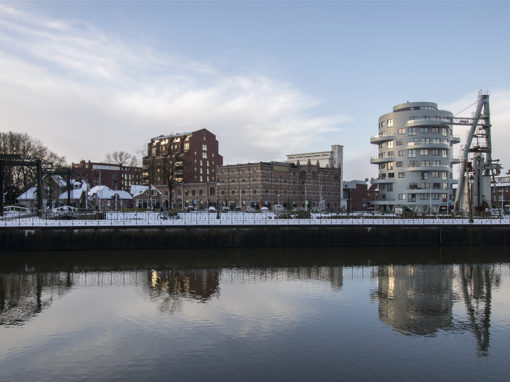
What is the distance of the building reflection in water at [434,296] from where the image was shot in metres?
21.6

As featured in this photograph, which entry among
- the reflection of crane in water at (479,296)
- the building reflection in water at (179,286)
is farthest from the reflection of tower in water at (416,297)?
the building reflection in water at (179,286)

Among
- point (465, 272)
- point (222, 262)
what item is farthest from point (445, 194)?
point (222, 262)

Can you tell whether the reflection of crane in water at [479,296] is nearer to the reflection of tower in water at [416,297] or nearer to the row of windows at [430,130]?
the reflection of tower in water at [416,297]

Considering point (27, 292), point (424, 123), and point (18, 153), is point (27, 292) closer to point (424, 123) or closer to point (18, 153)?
point (18, 153)

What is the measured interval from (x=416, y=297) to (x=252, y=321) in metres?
12.5

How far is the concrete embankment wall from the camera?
158 feet

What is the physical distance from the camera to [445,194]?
10606cm

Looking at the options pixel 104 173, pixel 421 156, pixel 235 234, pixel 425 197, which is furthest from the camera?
pixel 104 173

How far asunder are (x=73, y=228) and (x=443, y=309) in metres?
40.8

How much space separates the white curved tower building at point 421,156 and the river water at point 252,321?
6866 cm

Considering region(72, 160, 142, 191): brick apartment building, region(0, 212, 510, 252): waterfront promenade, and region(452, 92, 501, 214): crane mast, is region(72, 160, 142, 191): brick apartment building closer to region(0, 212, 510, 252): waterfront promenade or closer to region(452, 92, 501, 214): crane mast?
region(0, 212, 510, 252): waterfront promenade

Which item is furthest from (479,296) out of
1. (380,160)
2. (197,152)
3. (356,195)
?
(197,152)

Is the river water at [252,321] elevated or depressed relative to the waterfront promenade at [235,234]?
depressed

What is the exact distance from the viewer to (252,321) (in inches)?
864
